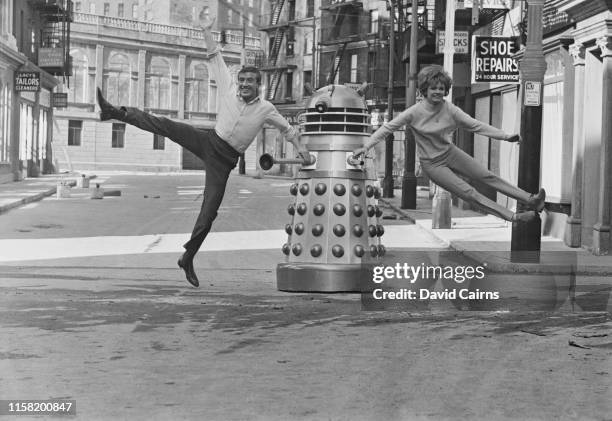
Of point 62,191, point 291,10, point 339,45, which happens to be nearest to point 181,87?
point 291,10

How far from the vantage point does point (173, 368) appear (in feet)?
23.3

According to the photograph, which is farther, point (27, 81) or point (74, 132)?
point (74, 132)

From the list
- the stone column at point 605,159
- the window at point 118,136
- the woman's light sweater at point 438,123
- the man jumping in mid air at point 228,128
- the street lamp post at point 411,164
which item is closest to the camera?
the woman's light sweater at point 438,123

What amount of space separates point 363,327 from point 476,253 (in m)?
8.38

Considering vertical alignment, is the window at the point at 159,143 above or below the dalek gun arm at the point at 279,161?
above

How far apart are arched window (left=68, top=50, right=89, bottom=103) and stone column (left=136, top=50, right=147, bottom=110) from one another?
4.13m

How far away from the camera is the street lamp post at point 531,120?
1670 cm

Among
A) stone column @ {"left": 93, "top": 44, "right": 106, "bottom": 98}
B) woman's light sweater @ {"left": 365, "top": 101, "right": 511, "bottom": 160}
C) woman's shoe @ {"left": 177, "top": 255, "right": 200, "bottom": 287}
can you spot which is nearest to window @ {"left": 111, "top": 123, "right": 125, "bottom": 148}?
stone column @ {"left": 93, "top": 44, "right": 106, "bottom": 98}

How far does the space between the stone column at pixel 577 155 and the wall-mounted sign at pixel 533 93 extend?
3.34 m

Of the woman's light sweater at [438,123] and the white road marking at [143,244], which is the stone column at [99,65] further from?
the woman's light sweater at [438,123]

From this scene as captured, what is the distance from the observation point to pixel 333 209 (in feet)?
36.4

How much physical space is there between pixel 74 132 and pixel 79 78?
3.76 meters

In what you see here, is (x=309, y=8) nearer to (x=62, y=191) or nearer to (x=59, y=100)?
(x=59, y=100)

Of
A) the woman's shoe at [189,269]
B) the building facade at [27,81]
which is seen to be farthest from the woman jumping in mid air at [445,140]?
the building facade at [27,81]
